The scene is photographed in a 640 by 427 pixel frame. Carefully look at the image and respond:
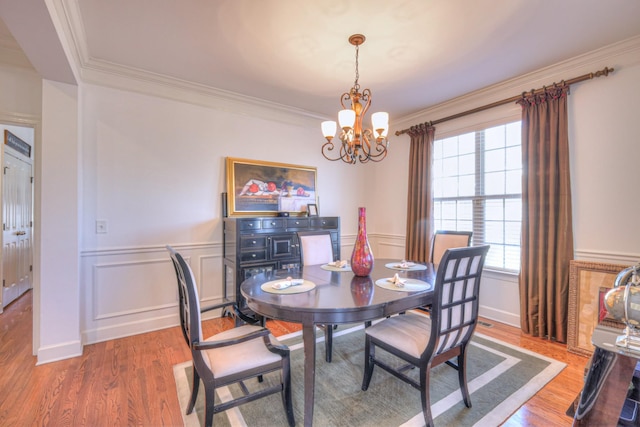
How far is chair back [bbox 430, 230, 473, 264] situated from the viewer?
8.87 ft

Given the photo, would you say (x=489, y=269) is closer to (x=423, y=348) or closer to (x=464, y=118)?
(x=464, y=118)

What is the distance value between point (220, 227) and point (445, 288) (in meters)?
2.63

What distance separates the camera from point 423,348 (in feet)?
5.51

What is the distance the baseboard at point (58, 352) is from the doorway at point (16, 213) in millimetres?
1928

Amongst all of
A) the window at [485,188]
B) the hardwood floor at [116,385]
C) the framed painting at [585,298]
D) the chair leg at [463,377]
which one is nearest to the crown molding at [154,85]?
the window at [485,188]

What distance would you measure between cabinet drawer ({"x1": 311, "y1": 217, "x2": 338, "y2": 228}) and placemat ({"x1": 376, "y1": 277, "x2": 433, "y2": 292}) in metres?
1.63

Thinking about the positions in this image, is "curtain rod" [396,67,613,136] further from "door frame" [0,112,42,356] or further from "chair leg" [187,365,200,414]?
"door frame" [0,112,42,356]

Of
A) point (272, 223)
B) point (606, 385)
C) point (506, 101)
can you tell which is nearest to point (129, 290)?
point (272, 223)

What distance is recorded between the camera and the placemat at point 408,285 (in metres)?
1.83

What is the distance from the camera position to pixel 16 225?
3.93 meters

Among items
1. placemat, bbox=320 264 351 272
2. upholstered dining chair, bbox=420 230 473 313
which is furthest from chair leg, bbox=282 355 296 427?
upholstered dining chair, bbox=420 230 473 313

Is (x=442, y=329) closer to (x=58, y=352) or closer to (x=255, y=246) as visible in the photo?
(x=255, y=246)

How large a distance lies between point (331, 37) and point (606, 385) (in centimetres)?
251

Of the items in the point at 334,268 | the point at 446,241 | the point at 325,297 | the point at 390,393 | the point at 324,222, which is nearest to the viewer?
the point at 325,297
